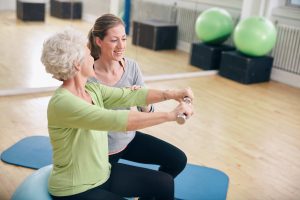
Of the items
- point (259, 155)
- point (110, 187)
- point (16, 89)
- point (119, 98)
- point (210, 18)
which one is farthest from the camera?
point (210, 18)

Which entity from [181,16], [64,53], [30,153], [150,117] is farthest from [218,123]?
[181,16]

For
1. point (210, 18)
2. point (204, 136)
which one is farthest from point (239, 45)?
point (204, 136)

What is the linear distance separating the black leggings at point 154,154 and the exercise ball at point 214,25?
11.5 ft

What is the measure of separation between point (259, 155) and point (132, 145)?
144cm

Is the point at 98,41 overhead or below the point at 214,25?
overhead

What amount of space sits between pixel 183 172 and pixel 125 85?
869 millimetres

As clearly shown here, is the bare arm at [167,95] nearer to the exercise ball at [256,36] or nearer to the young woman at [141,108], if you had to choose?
the young woman at [141,108]

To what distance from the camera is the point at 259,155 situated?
2.97 metres

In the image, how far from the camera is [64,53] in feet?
4.43

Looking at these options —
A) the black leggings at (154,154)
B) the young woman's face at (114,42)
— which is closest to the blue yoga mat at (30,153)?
the black leggings at (154,154)

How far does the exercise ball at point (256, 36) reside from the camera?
15.1 ft

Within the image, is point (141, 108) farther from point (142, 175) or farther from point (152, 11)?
point (152, 11)

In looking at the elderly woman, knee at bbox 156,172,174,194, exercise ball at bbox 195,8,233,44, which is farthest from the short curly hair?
exercise ball at bbox 195,8,233,44

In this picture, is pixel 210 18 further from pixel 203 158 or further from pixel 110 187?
pixel 110 187
